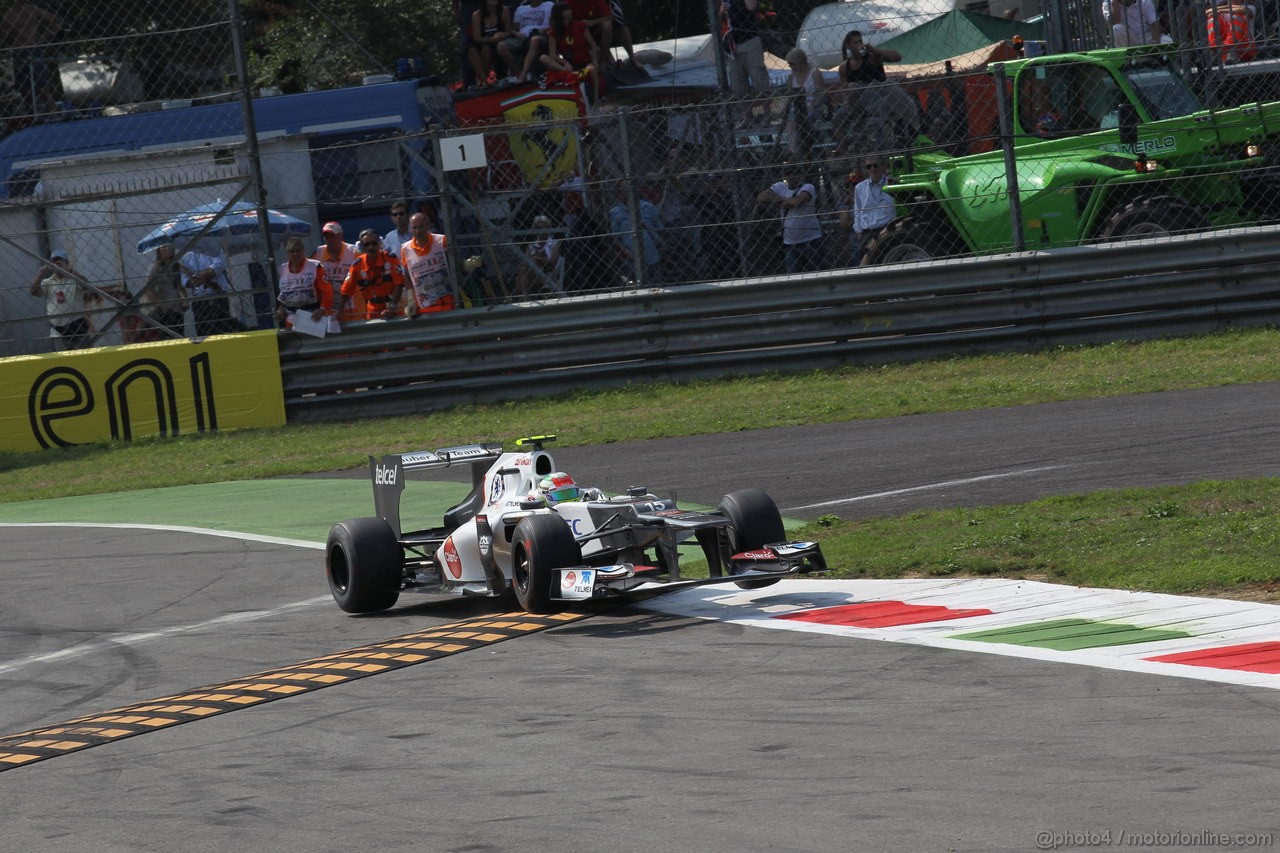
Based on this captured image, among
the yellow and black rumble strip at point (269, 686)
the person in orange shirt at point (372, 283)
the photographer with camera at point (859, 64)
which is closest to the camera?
the yellow and black rumble strip at point (269, 686)

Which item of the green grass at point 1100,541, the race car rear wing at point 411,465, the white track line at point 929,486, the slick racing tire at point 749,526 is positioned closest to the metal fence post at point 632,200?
the white track line at point 929,486

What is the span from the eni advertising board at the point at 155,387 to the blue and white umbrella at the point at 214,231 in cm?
108

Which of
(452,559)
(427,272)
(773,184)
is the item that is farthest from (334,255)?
(452,559)

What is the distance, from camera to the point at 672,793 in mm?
4977

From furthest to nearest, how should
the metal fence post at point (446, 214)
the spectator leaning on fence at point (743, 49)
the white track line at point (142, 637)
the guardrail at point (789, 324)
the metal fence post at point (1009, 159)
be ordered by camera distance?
the spectator leaning on fence at point (743, 49), the metal fence post at point (446, 214), the guardrail at point (789, 324), the metal fence post at point (1009, 159), the white track line at point (142, 637)

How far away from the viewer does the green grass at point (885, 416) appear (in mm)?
8383

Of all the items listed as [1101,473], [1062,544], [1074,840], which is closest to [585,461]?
[1101,473]

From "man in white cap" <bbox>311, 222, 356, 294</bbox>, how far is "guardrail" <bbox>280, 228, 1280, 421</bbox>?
74cm

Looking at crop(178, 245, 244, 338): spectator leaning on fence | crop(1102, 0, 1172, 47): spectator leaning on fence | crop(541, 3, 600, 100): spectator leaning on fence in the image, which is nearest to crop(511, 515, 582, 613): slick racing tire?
crop(178, 245, 244, 338): spectator leaning on fence

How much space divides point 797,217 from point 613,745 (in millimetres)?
10445

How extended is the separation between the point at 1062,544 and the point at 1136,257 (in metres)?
7.58

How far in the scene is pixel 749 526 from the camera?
805 cm

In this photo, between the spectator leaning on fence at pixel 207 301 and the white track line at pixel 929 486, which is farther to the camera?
the spectator leaning on fence at pixel 207 301

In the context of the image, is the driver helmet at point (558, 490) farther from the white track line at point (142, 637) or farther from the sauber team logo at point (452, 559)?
the white track line at point (142, 637)
